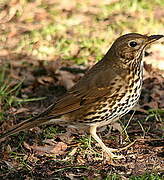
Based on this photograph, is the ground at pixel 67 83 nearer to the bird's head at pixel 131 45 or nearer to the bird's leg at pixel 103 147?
the bird's leg at pixel 103 147

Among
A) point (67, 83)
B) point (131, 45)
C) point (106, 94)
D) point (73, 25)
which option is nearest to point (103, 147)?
point (106, 94)

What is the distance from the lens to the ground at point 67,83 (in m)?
5.43

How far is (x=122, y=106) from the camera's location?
5422 mm

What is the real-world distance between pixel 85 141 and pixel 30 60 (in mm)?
3167

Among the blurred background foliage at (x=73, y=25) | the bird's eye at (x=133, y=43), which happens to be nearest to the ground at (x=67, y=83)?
the blurred background foliage at (x=73, y=25)

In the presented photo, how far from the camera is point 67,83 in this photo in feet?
25.4

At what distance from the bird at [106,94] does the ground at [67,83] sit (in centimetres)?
28

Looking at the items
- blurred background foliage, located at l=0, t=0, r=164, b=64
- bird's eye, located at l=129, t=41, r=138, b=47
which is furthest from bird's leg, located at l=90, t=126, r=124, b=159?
blurred background foliage, located at l=0, t=0, r=164, b=64

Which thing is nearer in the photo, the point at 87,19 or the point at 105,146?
the point at 105,146

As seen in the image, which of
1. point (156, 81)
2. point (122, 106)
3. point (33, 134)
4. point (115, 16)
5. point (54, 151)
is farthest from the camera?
point (115, 16)

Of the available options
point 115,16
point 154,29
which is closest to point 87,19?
point 115,16

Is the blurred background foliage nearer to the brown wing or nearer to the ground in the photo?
the ground

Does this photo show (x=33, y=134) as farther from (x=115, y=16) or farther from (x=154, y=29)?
(x=115, y=16)

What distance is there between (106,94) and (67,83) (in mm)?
2276
